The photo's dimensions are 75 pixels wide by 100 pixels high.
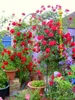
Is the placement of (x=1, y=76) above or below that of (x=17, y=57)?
below

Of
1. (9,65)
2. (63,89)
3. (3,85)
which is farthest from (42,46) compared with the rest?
(9,65)

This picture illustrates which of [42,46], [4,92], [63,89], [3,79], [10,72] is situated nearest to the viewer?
[63,89]

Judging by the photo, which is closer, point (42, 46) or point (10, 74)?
point (42, 46)

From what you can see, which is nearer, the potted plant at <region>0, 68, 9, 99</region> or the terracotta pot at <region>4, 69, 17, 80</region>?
Result: the potted plant at <region>0, 68, 9, 99</region>

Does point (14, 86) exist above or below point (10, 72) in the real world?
below

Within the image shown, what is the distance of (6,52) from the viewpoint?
187 inches

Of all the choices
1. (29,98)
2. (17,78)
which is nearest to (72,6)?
(17,78)

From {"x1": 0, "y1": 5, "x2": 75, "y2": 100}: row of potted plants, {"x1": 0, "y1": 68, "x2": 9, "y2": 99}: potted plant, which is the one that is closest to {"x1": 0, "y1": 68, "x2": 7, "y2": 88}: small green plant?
{"x1": 0, "y1": 68, "x2": 9, "y2": 99}: potted plant

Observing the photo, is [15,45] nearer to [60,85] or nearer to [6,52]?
[6,52]

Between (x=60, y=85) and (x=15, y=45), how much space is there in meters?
2.28

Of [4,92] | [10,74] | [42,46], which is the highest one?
[42,46]

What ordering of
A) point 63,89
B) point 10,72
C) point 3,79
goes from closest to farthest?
point 63,89, point 3,79, point 10,72

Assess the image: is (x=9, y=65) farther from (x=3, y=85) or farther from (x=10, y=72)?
(x=3, y=85)

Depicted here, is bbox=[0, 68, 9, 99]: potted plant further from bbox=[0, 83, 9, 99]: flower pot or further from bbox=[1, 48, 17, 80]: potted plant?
bbox=[1, 48, 17, 80]: potted plant
